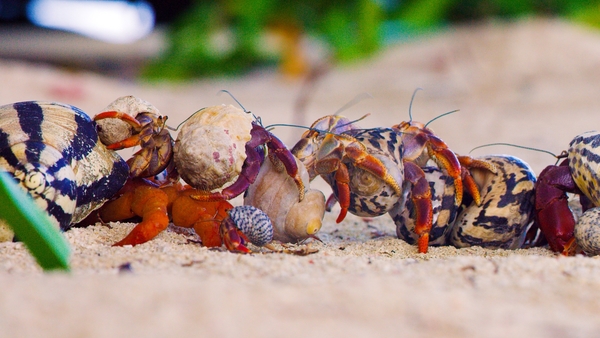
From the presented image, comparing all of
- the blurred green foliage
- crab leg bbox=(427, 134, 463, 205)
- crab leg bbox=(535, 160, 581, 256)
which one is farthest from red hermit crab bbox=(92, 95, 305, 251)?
the blurred green foliage

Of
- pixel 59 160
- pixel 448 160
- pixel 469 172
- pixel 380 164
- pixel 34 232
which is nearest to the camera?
pixel 34 232

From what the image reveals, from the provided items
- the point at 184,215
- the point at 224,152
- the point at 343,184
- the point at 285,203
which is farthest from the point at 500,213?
the point at 184,215

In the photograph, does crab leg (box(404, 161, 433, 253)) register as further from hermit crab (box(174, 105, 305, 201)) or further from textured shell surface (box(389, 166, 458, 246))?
hermit crab (box(174, 105, 305, 201))

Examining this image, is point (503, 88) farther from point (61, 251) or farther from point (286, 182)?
point (61, 251)

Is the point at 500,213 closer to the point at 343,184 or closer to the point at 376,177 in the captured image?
the point at 376,177

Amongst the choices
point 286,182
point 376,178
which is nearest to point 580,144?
point 376,178

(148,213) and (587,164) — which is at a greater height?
(587,164)
